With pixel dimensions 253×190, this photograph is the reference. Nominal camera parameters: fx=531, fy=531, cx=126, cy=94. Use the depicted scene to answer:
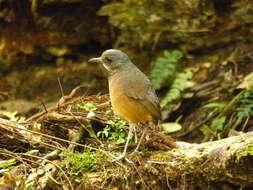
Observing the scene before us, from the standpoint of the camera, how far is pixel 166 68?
344 inches

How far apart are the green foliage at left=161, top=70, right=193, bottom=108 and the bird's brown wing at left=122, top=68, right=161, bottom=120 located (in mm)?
3153

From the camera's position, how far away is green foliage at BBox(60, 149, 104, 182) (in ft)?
15.0

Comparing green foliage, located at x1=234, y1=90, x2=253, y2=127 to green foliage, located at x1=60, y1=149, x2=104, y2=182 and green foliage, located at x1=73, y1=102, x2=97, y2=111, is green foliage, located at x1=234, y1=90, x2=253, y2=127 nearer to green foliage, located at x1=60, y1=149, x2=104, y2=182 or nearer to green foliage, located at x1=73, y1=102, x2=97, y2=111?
green foliage, located at x1=73, y1=102, x2=97, y2=111

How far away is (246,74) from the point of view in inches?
331

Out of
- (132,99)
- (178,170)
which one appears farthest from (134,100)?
(178,170)

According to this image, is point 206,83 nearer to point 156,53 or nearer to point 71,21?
point 156,53

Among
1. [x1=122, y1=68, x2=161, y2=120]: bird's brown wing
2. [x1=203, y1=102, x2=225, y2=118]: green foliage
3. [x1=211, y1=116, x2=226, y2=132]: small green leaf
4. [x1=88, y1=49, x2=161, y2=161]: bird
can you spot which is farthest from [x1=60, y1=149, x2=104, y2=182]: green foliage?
[x1=203, y1=102, x2=225, y2=118]: green foliage

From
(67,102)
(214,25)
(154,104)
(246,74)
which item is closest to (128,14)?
(214,25)

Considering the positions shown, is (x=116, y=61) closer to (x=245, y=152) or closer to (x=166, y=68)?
(x=245, y=152)

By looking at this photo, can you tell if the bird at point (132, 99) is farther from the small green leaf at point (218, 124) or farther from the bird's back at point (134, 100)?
the small green leaf at point (218, 124)

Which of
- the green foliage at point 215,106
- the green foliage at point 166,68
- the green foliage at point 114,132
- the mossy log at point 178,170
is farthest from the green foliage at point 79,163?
the green foliage at point 166,68

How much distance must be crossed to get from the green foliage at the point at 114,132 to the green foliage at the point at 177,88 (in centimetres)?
278

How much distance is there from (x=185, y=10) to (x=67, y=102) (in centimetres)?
378

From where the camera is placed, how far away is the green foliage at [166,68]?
861 cm
